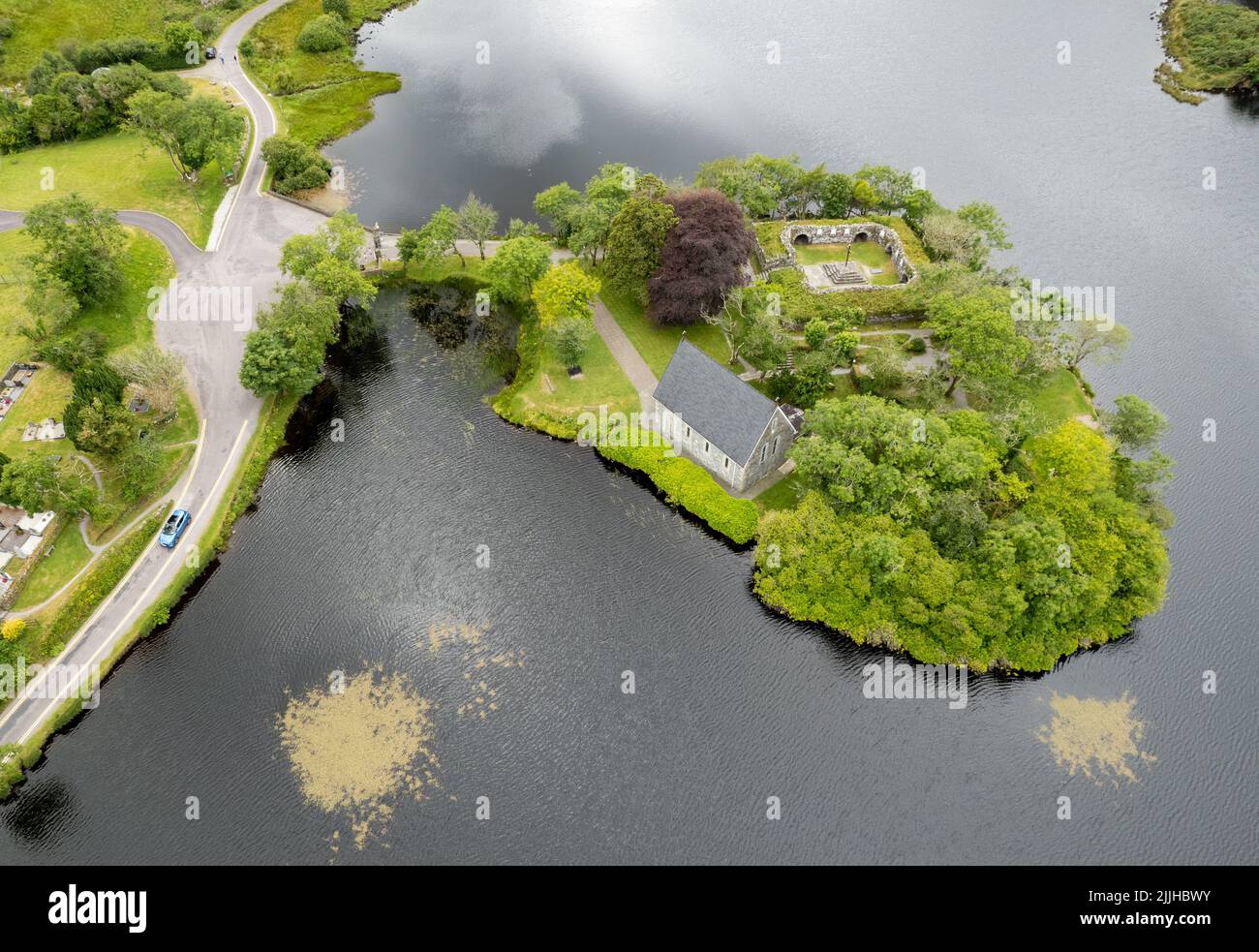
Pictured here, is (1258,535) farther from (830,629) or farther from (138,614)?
(138,614)

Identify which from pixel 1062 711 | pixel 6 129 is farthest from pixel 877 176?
pixel 6 129

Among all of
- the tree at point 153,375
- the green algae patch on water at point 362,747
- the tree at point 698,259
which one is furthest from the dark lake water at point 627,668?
the tree at point 698,259

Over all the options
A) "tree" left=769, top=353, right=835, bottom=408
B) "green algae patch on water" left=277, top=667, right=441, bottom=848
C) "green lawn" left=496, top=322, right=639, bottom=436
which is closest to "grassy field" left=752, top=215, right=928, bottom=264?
"tree" left=769, top=353, right=835, bottom=408

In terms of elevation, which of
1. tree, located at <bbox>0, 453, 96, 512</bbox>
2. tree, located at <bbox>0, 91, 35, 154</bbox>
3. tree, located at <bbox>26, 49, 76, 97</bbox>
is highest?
tree, located at <bbox>26, 49, 76, 97</bbox>

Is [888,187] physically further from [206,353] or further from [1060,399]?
[206,353]

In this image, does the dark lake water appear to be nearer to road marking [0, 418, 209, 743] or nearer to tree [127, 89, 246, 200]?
road marking [0, 418, 209, 743]

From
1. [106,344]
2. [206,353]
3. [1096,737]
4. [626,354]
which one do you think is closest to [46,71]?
[106,344]

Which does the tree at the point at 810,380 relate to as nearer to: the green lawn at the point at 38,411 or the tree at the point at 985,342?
the tree at the point at 985,342
